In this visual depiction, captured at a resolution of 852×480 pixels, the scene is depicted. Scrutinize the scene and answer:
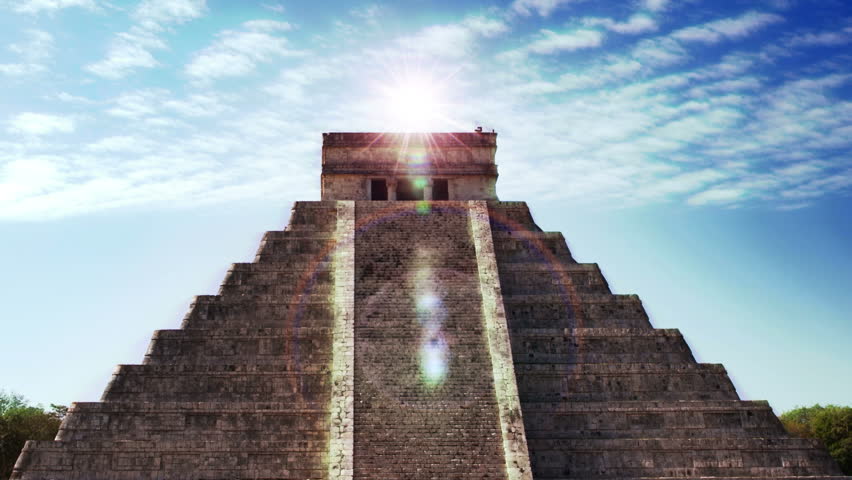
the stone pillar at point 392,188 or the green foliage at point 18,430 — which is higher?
the stone pillar at point 392,188

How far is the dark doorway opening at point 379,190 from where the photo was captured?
2756 cm

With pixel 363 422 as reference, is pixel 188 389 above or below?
above

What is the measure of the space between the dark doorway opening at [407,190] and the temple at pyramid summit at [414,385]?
4.18 metres

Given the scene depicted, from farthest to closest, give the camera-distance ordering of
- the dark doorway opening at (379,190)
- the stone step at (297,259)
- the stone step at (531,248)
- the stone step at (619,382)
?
the dark doorway opening at (379,190) → the stone step at (531,248) → the stone step at (297,259) → the stone step at (619,382)

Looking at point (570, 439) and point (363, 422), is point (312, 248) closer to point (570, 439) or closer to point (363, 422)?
point (363, 422)

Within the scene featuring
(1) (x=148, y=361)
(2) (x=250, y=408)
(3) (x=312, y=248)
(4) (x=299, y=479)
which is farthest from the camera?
(3) (x=312, y=248)

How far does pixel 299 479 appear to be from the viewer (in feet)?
56.1

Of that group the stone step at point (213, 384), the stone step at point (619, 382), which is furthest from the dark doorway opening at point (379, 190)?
the stone step at point (619, 382)

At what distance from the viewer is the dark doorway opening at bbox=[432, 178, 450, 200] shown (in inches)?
1078

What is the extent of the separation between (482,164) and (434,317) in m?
8.53

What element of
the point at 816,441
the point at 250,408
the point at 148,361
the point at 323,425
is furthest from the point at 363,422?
the point at 816,441

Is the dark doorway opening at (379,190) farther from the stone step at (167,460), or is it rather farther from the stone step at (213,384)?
the stone step at (167,460)

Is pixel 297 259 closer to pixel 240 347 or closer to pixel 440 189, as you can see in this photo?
pixel 240 347

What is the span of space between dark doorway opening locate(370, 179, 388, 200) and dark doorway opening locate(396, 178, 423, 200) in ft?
1.46
